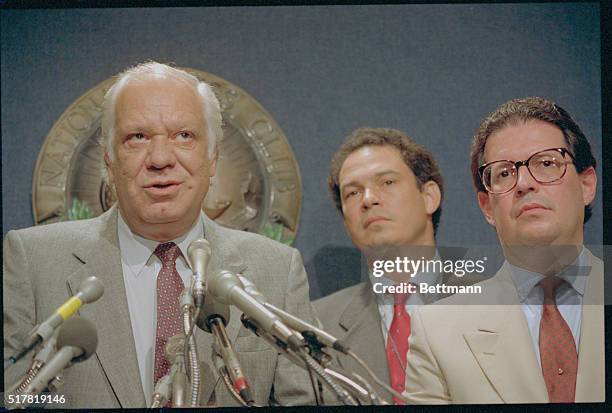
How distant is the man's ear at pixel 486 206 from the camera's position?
3.50 metres

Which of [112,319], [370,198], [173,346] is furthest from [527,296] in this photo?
[112,319]

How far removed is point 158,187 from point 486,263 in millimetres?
1343

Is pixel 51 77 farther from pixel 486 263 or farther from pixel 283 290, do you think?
pixel 486 263

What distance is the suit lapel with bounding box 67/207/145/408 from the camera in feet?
10.9

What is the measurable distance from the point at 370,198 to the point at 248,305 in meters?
0.94

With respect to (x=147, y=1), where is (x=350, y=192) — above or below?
below

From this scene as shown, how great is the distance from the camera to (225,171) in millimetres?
3512

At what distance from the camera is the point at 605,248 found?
3541mm

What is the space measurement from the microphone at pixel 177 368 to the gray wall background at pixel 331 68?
623 mm

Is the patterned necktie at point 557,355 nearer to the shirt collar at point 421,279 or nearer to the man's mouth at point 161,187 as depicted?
the shirt collar at point 421,279

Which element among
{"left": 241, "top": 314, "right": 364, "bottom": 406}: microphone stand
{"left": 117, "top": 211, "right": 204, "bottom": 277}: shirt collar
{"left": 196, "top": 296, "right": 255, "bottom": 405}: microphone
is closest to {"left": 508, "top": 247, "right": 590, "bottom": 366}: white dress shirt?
{"left": 241, "top": 314, "right": 364, "bottom": 406}: microphone stand

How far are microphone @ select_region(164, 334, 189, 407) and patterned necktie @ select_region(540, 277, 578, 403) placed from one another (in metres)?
1.41

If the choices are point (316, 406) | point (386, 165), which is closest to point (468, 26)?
point (386, 165)

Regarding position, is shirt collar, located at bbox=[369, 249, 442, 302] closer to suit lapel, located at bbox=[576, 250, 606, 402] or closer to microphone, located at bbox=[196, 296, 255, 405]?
suit lapel, located at bbox=[576, 250, 606, 402]
